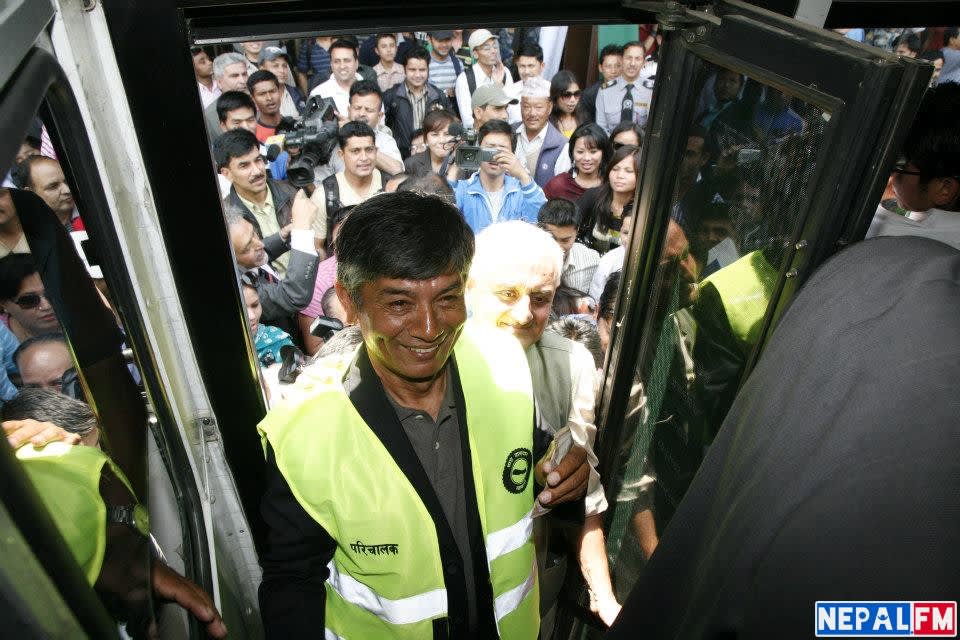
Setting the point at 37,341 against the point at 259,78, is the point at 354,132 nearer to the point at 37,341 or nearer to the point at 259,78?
the point at 259,78

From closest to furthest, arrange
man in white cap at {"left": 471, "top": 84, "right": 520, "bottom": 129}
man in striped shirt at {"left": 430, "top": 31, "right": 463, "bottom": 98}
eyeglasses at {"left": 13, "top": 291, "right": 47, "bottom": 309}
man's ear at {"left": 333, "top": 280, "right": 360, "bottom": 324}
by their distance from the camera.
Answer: eyeglasses at {"left": 13, "top": 291, "right": 47, "bottom": 309} < man's ear at {"left": 333, "top": 280, "right": 360, "bottom": 324} < man in white cap at {"left": 471, "top": 84, "right": 520, "bottom": 129} < man in striped shirt at {"left": 430, "top": 31, "right": 463, "bottom": 98}

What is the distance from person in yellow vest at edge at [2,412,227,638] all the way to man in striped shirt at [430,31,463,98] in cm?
580

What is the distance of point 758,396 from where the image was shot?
0.86m

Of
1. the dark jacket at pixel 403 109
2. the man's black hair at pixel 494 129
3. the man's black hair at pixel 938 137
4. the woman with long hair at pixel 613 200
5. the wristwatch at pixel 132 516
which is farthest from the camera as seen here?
the dark jacket at pixel 403 109

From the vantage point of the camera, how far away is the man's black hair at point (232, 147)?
12.2 ft

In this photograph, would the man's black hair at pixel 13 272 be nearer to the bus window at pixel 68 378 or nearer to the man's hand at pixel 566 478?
the bus window at pixel 68 378

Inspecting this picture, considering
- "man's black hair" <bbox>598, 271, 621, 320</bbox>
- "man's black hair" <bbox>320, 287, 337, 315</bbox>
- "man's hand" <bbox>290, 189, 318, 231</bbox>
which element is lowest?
"man's black hair" <bbox>320, 287, 337, 315</bbox>

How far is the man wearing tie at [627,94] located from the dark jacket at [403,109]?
4.57 ft

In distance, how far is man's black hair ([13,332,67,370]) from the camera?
90cm

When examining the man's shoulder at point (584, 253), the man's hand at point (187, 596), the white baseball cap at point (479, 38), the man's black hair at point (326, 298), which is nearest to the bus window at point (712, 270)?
the man's hand at point (187, 596)

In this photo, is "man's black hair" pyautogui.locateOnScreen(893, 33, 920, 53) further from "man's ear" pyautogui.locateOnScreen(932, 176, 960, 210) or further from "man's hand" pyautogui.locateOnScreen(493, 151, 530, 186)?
"man's ear" pyautogui.locateOnScreen(932, 176, 960, 210)

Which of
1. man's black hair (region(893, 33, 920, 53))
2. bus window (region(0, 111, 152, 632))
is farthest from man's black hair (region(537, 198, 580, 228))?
man's black hair (region(893, 33, 920, 53))

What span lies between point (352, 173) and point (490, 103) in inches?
49.9

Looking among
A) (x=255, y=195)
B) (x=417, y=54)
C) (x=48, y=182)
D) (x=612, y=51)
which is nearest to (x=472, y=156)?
(x=255, y=195)
